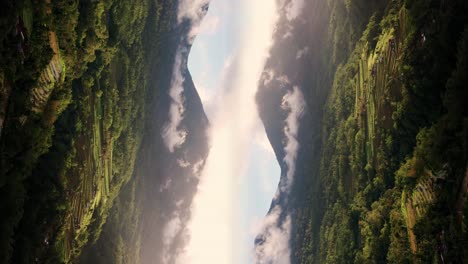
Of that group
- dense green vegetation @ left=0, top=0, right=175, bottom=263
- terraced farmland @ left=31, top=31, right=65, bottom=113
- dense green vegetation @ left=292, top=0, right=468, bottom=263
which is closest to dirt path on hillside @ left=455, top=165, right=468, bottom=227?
dense green vegetation @ left=292, top=0, right=468, bottom=263

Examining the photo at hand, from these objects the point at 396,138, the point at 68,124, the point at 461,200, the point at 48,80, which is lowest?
the point at 461,200

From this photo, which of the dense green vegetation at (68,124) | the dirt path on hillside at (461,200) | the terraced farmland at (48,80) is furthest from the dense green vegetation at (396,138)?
the terraced farmland at (48,80)

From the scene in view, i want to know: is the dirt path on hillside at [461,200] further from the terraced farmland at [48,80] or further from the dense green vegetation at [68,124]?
the terraced farmland at [48,80]

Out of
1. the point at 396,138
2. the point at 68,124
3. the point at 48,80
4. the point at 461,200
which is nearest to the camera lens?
the point at 461,200

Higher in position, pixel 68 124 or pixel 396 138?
pixel 68 124

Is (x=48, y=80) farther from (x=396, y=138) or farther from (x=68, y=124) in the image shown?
(x=396, y=138)

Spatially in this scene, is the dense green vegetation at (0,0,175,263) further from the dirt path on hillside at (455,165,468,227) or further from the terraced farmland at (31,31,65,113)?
the dirt path on hillside at (455,165,468,227)

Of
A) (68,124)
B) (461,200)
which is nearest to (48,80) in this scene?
(68,124)
